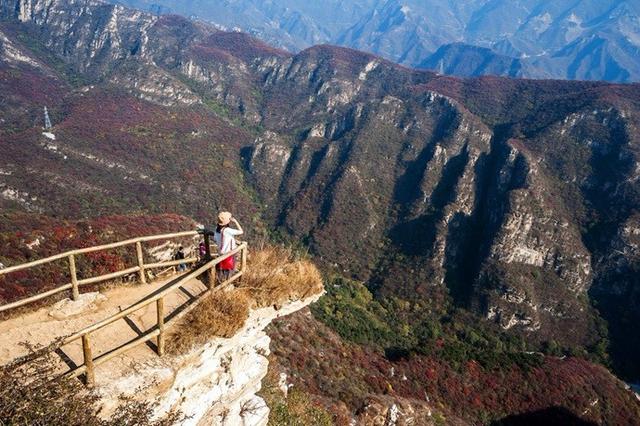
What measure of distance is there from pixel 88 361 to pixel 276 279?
6.44 meters

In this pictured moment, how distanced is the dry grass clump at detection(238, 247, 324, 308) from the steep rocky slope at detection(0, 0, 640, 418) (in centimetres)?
8576

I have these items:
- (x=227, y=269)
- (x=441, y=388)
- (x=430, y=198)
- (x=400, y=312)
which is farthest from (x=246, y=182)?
(x=227, y=269)

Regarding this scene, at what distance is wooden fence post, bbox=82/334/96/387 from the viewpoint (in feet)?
27.9

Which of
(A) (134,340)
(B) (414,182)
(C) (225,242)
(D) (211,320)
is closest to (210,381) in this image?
(D) (211,320)

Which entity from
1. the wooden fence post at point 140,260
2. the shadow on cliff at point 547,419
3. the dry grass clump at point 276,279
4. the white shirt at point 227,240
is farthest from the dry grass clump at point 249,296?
the shadow on cliff at point 547,419

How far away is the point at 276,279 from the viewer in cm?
1412

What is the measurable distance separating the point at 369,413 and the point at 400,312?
77.0 metres

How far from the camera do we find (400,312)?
102m

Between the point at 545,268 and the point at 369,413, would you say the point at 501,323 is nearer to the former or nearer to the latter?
the point at 545,268

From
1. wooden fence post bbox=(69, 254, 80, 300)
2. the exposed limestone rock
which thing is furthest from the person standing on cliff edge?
wooden fence post bbox=(69, 254, 80, 300)

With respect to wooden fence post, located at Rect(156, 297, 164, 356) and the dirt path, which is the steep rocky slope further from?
wooden fence post, located at Rect(156, 297, 164, 356)

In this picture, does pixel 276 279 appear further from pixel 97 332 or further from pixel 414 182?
pixel 414 182

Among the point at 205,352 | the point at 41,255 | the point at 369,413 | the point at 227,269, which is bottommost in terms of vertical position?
the point at 41,255

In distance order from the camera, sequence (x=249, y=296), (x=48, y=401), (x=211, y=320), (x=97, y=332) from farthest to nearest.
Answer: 1. (x=249, y=296)
2. (x=211, y=320)
3. (x=97, y=332)
4. (x=48, y=401)
